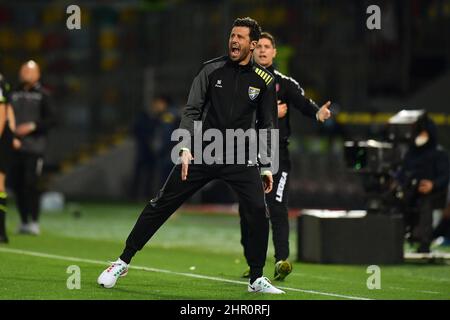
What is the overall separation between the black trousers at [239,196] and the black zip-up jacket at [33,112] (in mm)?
7070

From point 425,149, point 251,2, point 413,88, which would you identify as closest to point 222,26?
point 251,2

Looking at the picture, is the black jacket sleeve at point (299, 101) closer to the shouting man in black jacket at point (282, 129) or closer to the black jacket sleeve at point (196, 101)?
the shouting man in black jacket at point (282, 129)

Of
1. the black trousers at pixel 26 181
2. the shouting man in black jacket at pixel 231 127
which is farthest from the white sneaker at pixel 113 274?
the black trousers at pixel 26 181

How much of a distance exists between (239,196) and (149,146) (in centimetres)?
1680

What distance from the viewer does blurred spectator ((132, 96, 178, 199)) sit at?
2583 centimetres

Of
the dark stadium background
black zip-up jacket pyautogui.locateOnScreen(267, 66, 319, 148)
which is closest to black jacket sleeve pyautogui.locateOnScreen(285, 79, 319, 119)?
black zip-up jacket pyautogui.locateOnScreen(267, 66, 319, 148)

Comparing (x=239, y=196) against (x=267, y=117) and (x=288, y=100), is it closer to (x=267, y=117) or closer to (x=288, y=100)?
(x=267, y=117)

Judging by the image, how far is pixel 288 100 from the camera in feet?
41.5

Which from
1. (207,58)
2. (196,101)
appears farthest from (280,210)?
(207,58)

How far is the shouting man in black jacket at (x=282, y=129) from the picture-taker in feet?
40.1

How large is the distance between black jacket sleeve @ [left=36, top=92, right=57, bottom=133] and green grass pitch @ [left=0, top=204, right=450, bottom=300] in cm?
151

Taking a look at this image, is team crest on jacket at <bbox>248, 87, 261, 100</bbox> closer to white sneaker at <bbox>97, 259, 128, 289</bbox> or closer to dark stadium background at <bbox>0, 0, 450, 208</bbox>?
white sneaker at <bbox>97, 259, 128, 289</bbox>

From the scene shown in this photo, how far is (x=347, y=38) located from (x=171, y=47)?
475 cm
